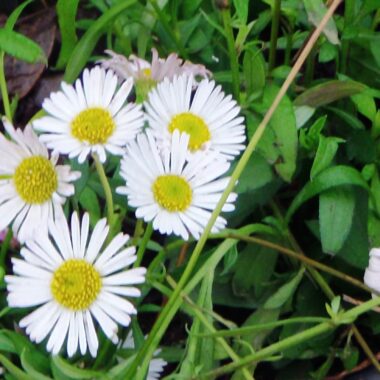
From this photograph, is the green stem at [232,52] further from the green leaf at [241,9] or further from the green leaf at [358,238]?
the green leaf at [358,238]

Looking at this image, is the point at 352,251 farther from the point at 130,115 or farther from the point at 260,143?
the point at 130,115

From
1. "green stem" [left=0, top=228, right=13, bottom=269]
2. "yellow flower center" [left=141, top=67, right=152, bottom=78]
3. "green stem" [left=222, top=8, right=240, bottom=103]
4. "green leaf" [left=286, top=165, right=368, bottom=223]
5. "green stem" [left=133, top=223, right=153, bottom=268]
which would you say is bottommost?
"green stem" [left=133, top=223, right=153, bottom=268]

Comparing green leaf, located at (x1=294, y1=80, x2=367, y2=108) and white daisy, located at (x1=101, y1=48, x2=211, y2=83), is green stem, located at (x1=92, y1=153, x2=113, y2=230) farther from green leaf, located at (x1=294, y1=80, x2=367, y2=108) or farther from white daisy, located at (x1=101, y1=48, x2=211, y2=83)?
green leaf, located at (x1=294, y1=80, x2=367, y2=108)

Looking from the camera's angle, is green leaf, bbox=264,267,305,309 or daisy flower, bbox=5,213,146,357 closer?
daisy flower, bbox=5,213,146,357

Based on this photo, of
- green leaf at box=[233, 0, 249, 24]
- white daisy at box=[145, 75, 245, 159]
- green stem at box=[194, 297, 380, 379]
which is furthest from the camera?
green leaf at box=[233, 0, 249, 24]

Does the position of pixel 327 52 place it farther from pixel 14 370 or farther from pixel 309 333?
pixel 14 370

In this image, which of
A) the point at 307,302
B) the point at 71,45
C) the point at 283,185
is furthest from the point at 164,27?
the point at 307,302

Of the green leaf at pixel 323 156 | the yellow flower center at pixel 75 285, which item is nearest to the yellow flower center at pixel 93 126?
the yellow flower center at pixel 75 285

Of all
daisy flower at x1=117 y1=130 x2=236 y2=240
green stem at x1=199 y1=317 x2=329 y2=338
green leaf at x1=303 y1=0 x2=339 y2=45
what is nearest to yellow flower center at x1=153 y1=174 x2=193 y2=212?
daisy flower at x1=117 y1=130 x2=236 y2=240
